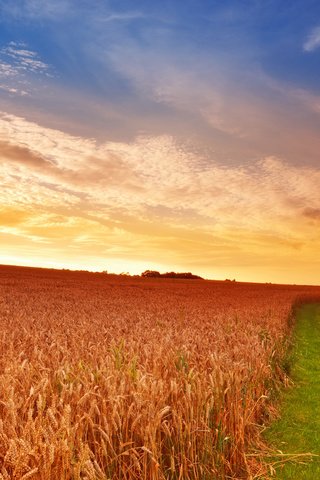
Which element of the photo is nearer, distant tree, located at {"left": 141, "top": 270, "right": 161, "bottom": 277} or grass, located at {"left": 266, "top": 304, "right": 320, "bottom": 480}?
grass, located at {"left": 266, "top": 304, "right": 320, "bottom": 480}

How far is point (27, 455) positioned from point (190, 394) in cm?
216

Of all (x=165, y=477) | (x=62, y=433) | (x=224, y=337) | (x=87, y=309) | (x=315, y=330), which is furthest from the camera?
(x=315, y=330)

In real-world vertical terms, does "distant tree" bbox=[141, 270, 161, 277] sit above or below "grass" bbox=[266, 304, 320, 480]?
above

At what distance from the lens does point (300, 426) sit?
25.8 feet

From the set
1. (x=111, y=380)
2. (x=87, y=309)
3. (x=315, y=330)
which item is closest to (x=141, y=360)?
(x=111, y=380)

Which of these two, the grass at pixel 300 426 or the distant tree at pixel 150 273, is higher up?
the distant tree at pixel 150 273

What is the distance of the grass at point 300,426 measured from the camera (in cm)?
609

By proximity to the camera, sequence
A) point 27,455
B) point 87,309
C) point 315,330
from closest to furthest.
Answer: point 27,455 → point 87,309 → point 315,330

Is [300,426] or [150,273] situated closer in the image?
[300,426]

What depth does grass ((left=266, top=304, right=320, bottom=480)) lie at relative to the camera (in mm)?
6090

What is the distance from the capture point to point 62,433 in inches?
155

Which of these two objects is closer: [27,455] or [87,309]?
[27,455]

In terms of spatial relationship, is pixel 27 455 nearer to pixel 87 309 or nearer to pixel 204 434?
pixel 204 434

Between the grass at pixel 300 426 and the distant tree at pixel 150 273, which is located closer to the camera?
the grass at pixel 300 426
